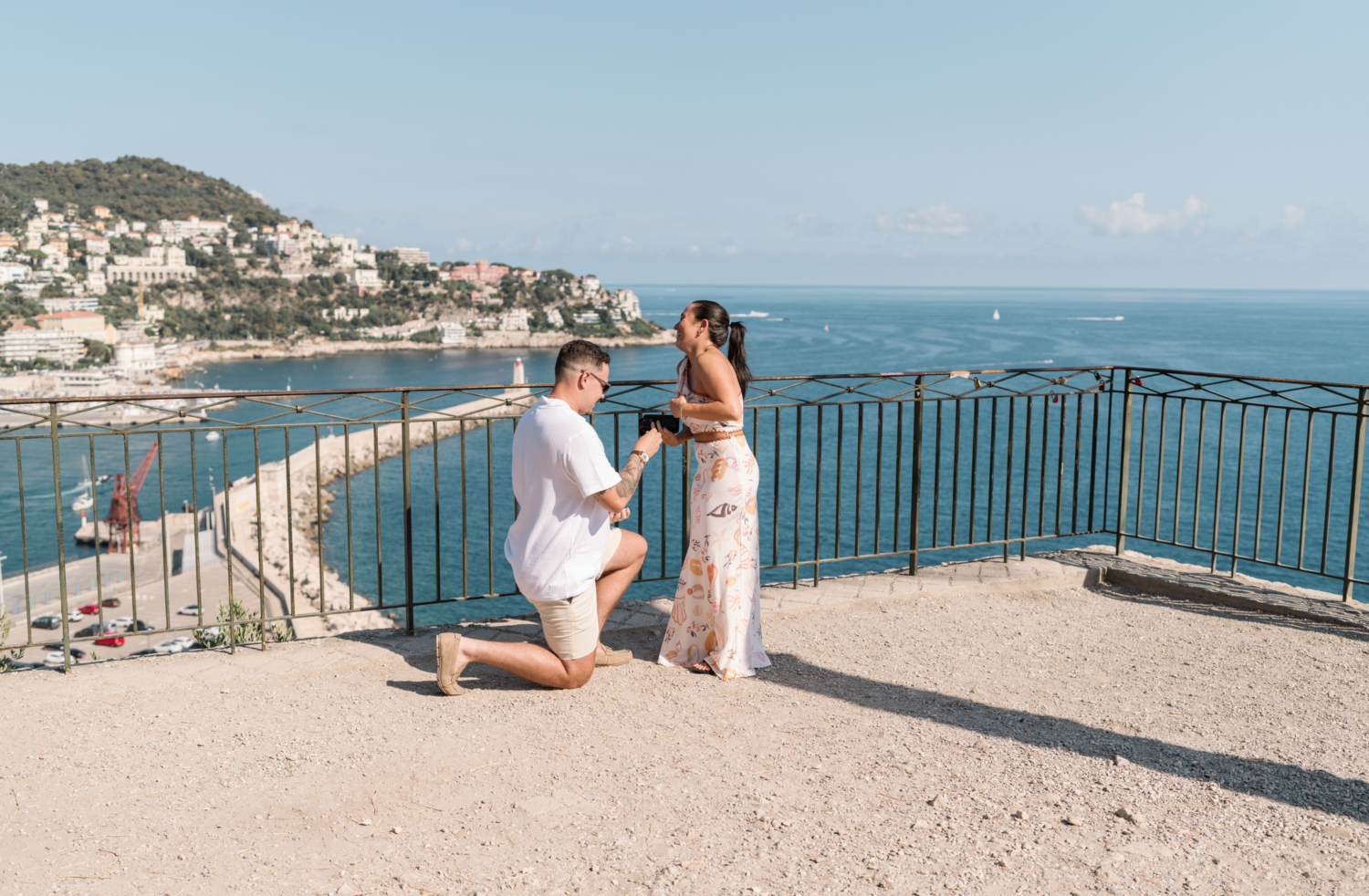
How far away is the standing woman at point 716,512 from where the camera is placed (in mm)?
3955

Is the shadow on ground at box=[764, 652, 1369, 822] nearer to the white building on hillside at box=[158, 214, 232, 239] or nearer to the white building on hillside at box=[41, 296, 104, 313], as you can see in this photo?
the white building on hillside at box=[41, 296, 104, 313]

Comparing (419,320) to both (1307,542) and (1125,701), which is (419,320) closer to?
(1307,542)

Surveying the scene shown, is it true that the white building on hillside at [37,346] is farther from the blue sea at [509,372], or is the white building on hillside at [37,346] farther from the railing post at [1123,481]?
the railing post at [1123,481]

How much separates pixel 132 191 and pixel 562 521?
212 meters

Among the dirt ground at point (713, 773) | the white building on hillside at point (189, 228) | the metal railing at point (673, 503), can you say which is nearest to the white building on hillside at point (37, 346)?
the metal railing at point (673, 503)

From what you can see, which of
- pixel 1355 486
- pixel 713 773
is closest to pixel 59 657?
pixel 713 773

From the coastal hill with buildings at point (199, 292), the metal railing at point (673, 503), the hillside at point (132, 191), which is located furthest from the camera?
the hillside at point (132, 191)

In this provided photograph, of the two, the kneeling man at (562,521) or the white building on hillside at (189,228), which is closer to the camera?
the kneeling man at (562,521)

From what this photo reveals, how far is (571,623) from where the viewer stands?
3.82 meters

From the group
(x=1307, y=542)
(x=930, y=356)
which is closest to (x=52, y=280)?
(x=930, y=356)

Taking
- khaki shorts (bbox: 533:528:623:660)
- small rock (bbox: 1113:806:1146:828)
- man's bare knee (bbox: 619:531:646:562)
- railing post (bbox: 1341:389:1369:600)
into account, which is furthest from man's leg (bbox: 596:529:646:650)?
railing post (bbox: 1341:389:1369:600)

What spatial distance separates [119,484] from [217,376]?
219 ft

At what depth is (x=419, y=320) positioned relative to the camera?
148 m

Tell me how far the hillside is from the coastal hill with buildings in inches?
13.7
